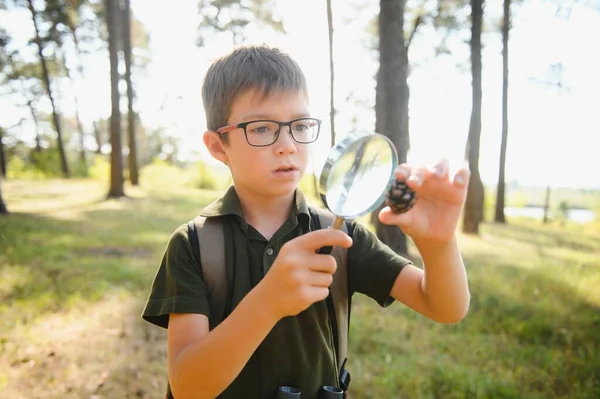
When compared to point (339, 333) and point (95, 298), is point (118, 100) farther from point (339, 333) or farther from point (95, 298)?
point (339, 333)

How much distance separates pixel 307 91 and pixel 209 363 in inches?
40.5

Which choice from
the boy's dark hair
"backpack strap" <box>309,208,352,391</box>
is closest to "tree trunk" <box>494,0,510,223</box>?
the boy's dark hair

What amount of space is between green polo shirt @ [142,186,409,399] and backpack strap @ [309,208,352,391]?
4 cm

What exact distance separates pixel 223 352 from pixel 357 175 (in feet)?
2.06

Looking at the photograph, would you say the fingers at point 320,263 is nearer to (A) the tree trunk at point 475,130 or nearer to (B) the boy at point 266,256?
(B) the boy at point 266,256

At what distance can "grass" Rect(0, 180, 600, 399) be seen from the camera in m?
3.70

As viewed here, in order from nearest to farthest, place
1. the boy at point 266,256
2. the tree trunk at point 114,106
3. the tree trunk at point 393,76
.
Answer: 1. the boy at point 266,256
2. the tree trunk at point 393,76
3. the tree trunk at point 114,106

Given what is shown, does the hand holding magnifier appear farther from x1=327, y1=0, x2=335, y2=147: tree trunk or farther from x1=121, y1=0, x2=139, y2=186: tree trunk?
x1=121, y1=0, x2=139, y2=186: tree trunk

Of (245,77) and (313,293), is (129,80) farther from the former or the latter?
(313,293)

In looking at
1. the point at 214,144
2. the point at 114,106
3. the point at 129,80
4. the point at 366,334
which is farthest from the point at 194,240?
the point at 129,80

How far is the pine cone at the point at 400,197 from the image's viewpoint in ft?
4.04

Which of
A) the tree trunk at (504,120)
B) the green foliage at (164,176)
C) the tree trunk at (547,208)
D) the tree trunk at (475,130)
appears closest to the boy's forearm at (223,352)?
the tree trunk at (475,130)

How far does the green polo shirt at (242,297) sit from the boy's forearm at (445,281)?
203 mm

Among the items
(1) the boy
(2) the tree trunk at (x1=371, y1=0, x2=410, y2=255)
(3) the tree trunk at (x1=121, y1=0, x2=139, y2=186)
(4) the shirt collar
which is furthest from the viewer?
(3) the tree trunk at (x1=121, y1=0, x2=139, y2=186)
